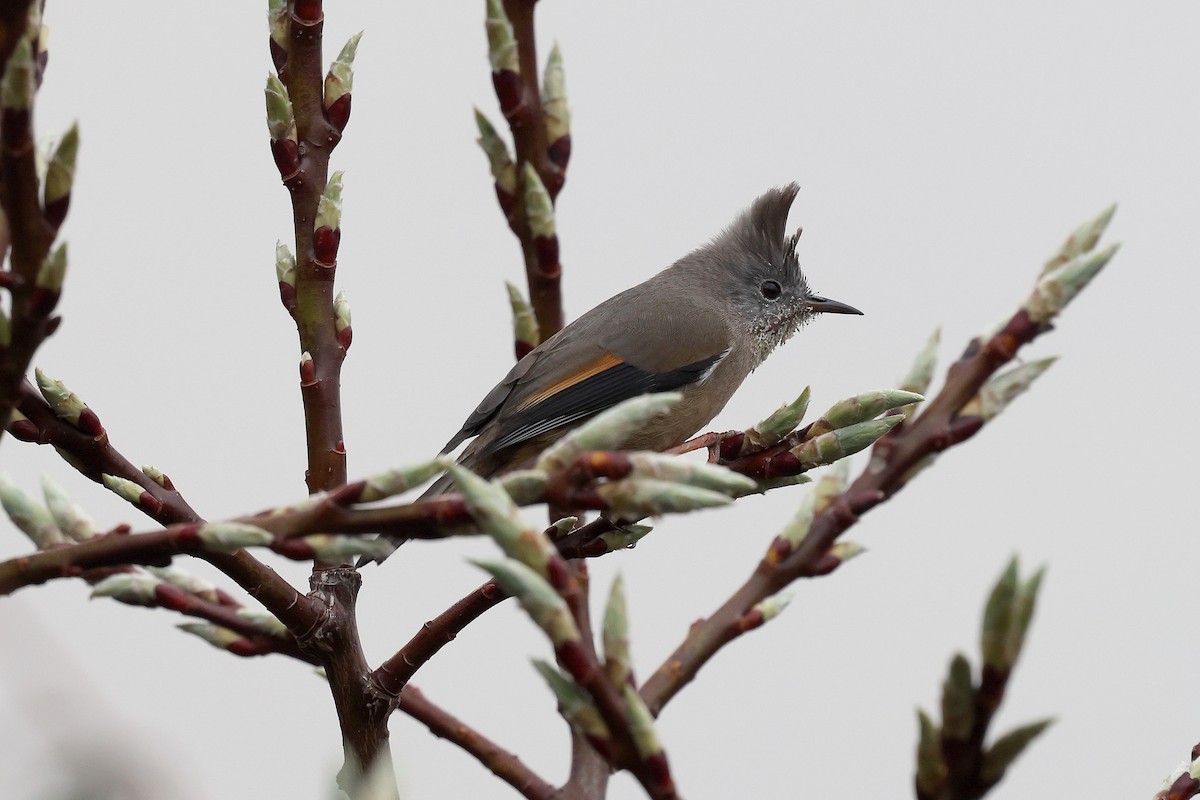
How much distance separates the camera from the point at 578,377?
3877 millimetres

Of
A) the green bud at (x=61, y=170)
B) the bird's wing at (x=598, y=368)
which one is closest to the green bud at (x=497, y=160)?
the green bud at (x=61, y=170)

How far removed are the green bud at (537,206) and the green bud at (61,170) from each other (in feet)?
2.78

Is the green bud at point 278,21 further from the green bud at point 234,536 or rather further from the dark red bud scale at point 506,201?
the green bud at point 234,536

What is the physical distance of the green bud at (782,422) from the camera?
1.75 m

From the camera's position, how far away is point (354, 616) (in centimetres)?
198

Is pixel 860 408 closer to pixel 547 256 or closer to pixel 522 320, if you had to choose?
pixel 547 256

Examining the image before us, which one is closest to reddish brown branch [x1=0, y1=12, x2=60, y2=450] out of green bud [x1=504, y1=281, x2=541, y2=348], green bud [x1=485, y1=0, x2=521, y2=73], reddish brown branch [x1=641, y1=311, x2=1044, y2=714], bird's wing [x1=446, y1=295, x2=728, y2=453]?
reddish brown branch [x1=641, y1=311, x2=1044, y2=714]

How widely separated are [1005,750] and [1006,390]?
40 centimetres

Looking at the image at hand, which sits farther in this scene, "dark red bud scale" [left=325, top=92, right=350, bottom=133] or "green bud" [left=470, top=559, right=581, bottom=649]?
"dark red bud scale" [left=325, top=92, right=350, bottom=133]

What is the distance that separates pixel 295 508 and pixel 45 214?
0.39 metres

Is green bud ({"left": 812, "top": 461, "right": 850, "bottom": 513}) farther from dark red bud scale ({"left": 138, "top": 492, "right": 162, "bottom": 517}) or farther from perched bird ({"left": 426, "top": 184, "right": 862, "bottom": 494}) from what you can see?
perched bird ({"left": 426, "top": 184, "right": 862, "bottom": 494})

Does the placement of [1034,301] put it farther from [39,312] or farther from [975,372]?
[39,312]

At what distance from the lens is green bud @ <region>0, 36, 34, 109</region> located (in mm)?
1140

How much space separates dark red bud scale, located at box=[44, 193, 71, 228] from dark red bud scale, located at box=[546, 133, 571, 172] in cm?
94
